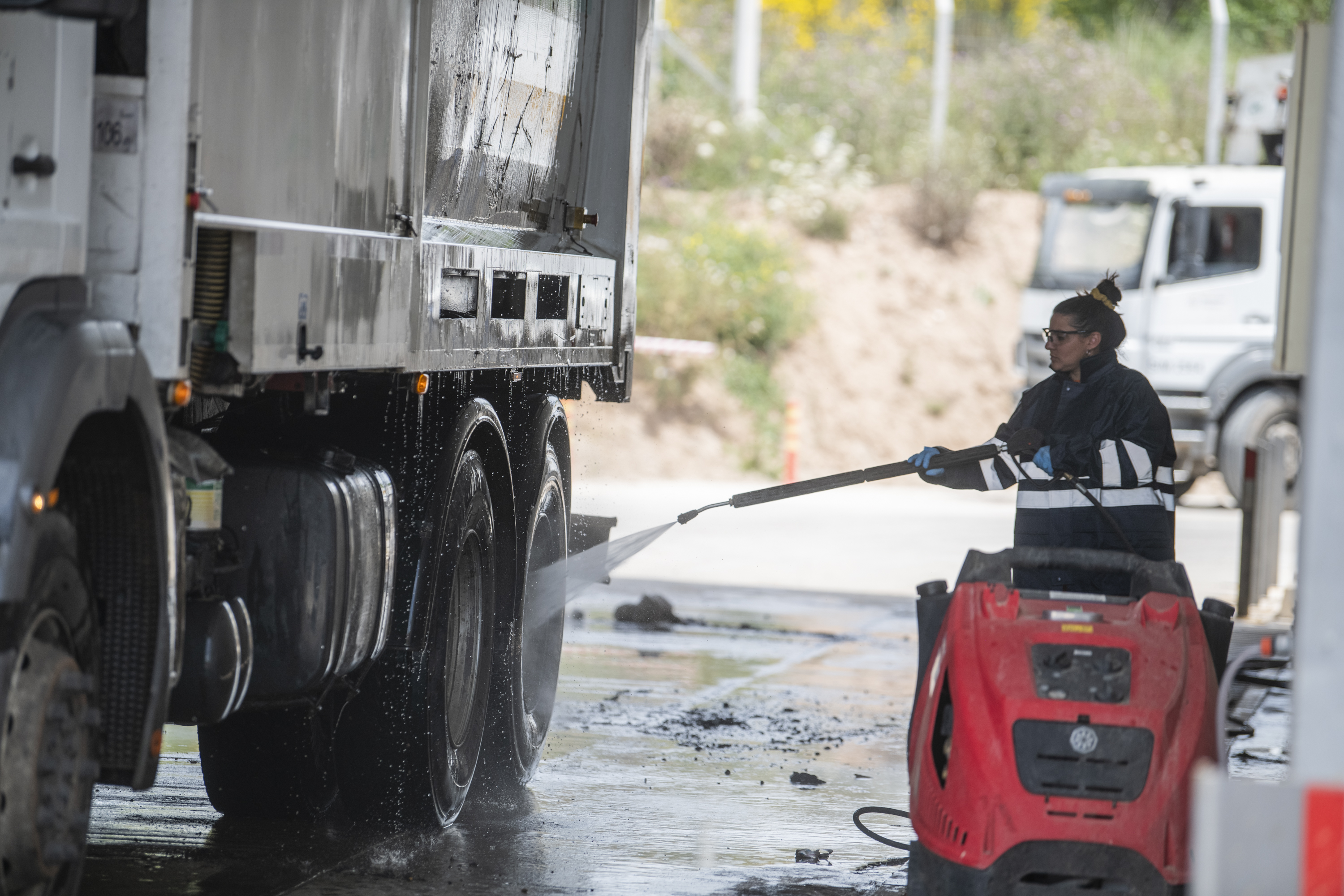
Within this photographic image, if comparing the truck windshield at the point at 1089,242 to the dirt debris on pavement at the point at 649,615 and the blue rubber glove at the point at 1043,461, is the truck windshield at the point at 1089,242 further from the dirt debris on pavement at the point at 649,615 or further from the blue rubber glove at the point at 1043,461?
the blue rubber glove at the point at 1043,461

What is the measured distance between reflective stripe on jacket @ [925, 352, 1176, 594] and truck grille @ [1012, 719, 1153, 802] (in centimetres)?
142

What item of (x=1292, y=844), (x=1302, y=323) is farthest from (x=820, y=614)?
(x=1292, y=844)

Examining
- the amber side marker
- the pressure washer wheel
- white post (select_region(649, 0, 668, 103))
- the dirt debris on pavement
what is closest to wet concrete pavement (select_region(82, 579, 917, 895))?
the dirt debris on pavement

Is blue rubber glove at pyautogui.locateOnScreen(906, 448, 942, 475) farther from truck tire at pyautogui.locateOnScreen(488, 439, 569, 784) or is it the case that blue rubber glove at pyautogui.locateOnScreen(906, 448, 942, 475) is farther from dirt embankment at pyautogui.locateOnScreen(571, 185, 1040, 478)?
dirt embankment at pyautogui.locateOnScreen(571, 185, 1040, 478)

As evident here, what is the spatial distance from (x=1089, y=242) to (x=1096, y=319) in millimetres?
15534

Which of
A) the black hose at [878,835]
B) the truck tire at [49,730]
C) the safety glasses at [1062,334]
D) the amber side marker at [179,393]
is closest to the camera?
the truck tire at [49,730]

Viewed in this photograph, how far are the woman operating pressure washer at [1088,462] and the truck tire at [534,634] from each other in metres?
1.77

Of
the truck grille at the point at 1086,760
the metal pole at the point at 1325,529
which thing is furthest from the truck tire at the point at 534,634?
the metal pole at the point at 1325,529

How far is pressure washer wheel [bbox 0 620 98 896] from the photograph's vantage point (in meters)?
3.55

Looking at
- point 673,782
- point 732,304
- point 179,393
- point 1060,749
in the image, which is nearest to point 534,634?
point 673,782

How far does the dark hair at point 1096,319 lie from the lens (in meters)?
6.21

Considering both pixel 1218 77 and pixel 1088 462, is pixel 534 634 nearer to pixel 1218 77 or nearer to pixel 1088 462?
pixel 1088 462

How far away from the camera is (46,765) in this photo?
3631 millimetres

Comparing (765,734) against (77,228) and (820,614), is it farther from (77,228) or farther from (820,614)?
(77,228)
